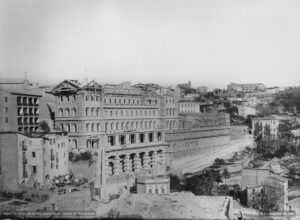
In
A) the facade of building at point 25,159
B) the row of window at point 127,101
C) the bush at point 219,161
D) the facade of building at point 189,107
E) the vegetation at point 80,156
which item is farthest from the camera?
the facade of building at point 189,107

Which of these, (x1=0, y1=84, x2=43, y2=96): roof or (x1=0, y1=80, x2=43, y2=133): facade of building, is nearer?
(x1=0, y1=80, x2=43, y2=133): facade of building

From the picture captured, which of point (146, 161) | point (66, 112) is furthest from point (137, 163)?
point (66, 112)

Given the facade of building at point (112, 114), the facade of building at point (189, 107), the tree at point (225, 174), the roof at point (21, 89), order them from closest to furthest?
the roof at point (21, 89) → the facade of building at point (112, 114) → the tree at point (225, 174) → the facade of building at point (189, 107)

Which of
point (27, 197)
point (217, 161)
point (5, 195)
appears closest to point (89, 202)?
point (27, 197)

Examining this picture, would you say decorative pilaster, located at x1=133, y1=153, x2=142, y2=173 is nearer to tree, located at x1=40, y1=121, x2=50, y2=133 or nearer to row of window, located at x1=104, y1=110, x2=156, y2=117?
row of window, located at x1=104, y1=110, x2=156, y2=117

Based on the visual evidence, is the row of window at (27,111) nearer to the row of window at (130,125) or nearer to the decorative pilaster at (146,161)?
the row of window at (130,125)

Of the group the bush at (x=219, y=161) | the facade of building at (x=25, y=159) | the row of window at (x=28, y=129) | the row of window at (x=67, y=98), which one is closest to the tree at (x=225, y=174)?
the bush at (x=219, y=161)

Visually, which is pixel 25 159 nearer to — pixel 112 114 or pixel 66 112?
Result: pixel 66 112

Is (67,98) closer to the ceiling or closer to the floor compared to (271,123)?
closer to the ceiling

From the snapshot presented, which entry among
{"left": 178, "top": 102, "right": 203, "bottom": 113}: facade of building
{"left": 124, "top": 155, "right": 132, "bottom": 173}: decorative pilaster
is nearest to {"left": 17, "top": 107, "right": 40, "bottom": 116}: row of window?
{"left": 124, "top": 155, "right": 132, "bottom": 173}: decorative pilaster
